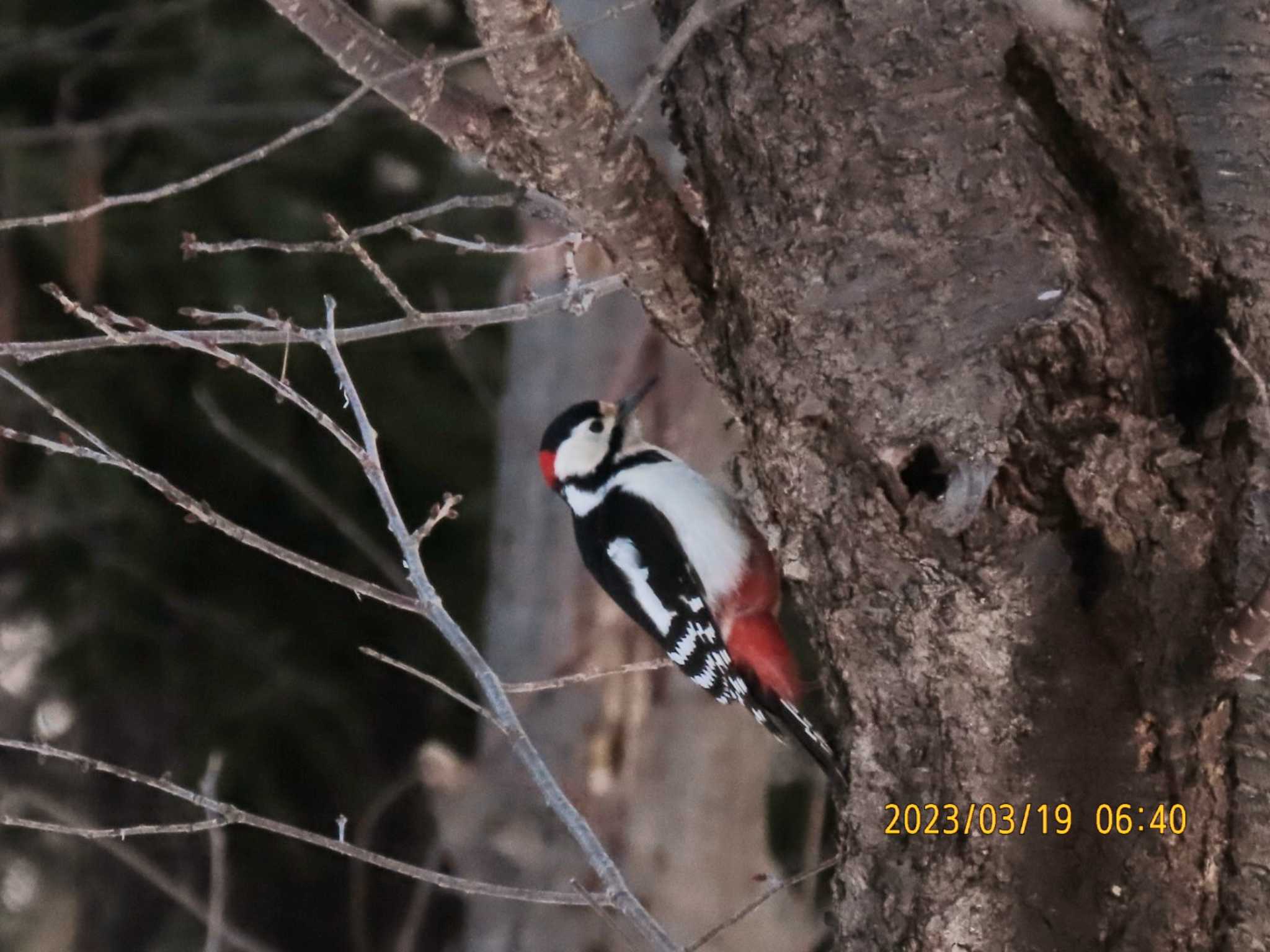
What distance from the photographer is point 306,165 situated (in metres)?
4.14

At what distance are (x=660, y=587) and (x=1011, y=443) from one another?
4.45ft

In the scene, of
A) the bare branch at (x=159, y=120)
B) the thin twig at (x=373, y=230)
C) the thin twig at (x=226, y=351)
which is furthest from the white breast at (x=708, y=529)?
the bare branch at (x=159, y=120)

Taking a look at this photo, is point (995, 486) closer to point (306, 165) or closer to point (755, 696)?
point (755, 696)

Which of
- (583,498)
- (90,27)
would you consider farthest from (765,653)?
(90,27)

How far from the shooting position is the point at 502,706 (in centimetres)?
175

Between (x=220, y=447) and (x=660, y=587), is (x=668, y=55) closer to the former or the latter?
(x=660, y=587)

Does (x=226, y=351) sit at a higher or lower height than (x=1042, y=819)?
higher

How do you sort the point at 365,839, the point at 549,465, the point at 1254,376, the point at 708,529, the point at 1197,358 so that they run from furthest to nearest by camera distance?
the point at 365,839 → the point at 549,465 → the point at 708,529 → the point at 1197,358 → the point at 1254,376

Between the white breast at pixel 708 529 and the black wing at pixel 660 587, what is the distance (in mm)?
26

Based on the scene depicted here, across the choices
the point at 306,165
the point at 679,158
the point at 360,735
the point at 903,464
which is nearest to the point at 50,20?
the point at 306,165

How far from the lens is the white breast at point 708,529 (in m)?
2.64

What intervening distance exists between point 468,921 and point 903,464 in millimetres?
2737

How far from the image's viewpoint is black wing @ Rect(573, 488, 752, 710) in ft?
8.84

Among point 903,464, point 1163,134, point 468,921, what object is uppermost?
point 1163,134
